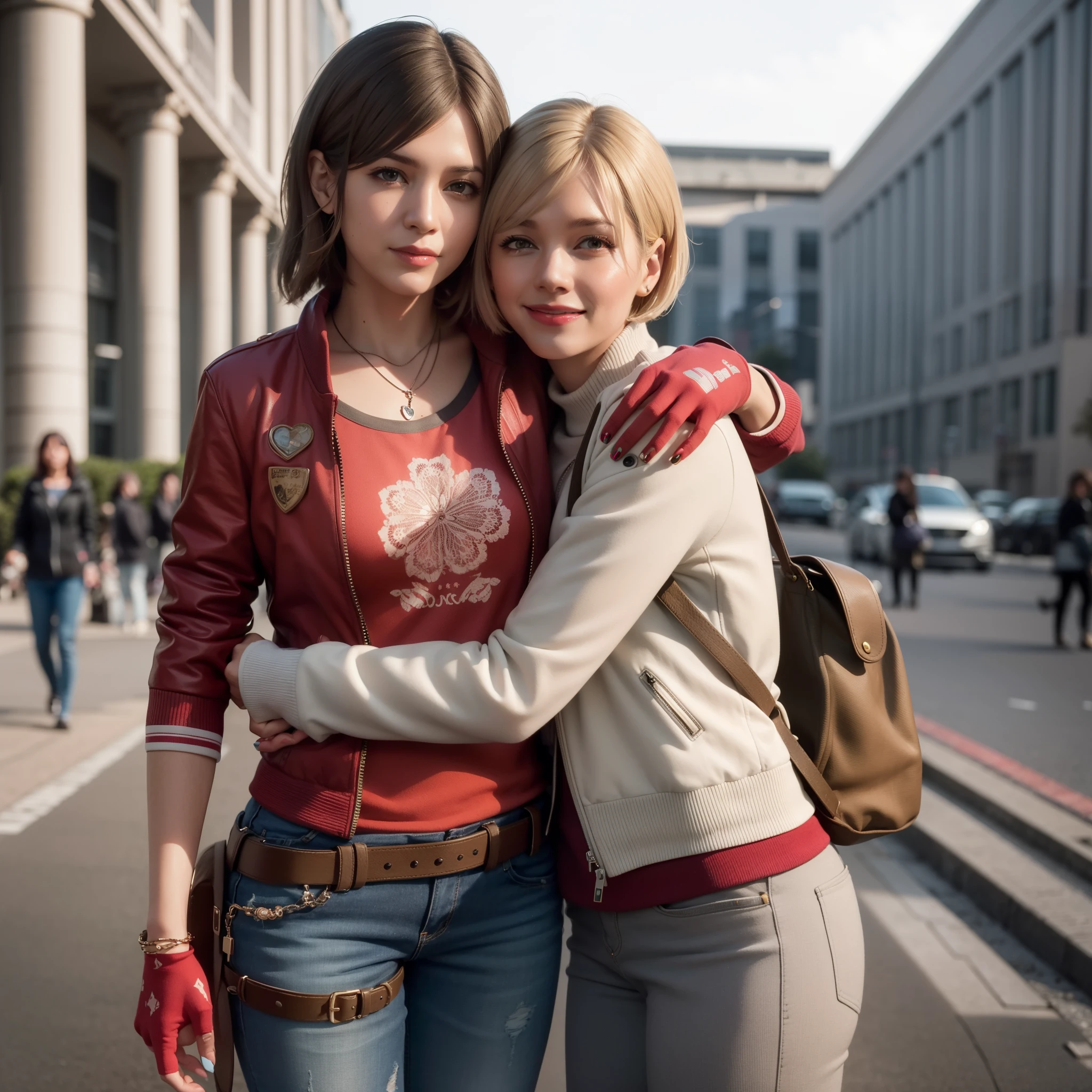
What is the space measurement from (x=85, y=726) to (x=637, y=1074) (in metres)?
7.20

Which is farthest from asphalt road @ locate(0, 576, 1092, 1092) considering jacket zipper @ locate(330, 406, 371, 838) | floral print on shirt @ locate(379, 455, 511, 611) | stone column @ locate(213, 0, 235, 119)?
stone column @ locate(213, 0, 235, 119)

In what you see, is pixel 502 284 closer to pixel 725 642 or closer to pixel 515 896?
pixel 725 642

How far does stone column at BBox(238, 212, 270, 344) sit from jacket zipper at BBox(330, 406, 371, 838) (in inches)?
1179

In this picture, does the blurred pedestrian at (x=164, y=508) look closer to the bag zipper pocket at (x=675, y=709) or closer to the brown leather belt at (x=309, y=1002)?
the brown leather belt at (x=309, y=1002)

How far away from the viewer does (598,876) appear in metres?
1.79

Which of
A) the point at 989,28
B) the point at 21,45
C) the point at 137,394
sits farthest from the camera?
the point at 989,28

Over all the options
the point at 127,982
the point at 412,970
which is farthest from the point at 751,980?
the point at 127,982

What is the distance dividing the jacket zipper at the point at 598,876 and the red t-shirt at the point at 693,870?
1 centimetres

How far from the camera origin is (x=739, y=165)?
110625mm

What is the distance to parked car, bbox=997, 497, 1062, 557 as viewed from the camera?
29734 millimetres

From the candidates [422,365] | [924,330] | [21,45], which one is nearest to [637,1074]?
[422,365]

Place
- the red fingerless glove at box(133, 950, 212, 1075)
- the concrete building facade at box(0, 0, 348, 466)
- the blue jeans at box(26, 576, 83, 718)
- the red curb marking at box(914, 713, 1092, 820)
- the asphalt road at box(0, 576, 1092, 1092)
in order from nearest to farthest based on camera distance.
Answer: the red fingerless glove at box(133, 950, 212, 1075) < the asphalt road at box(0, 576, 1092, 1092) < the red curb marking at box(914, 713, 1092, 820) < the blue jeans at box(26, 576, 83, 718) < the concrete building facade at box(0, 0, 348, 466)

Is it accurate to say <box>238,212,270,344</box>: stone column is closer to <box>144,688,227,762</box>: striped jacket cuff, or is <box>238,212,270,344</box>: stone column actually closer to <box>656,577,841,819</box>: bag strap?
<box>144,688,227,762</box>: striped jacket cuff

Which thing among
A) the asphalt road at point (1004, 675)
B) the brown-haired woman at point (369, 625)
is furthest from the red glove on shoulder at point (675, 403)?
the asphalt road at point (1004, 675)
